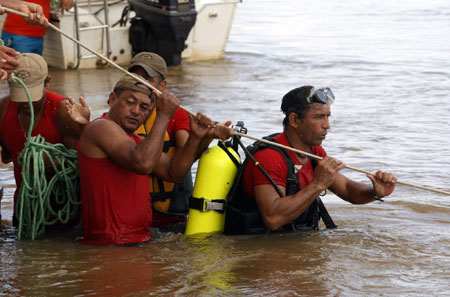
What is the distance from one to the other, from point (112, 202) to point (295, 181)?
47.1 inches

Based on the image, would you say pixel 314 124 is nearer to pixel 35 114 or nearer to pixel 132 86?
pixel 132 86

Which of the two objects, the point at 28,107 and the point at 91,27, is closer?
the point at 28,107

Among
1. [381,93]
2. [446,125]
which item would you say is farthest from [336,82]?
[446,125]

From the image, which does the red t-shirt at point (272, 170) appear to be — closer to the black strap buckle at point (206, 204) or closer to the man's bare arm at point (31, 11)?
the black strap buckle at point (206, 204)

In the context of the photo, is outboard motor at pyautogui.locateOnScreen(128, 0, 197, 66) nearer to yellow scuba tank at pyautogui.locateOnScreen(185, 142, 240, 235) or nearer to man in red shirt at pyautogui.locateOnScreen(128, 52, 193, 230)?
man in red shirt at pyautogui.locateOnScreen(128, 52, 193, 230)

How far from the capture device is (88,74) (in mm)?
13750

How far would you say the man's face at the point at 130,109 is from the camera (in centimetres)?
516

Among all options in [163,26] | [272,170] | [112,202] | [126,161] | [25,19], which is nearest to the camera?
A: [126,161]

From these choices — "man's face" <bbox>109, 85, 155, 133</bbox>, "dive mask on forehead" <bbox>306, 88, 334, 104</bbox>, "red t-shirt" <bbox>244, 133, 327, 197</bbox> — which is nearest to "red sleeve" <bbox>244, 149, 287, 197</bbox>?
"red t-shirt" <bbox>244, 133, 327, 197</bbox>

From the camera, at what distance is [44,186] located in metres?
5.46

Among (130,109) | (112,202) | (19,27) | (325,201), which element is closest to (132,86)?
(130,109)

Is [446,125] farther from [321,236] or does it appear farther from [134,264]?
[134,264]

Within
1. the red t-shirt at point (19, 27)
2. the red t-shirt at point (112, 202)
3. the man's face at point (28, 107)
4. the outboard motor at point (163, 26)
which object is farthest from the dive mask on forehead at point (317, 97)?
the outboard motor at point (163, 26)

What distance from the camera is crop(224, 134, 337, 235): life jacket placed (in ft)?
17.4
